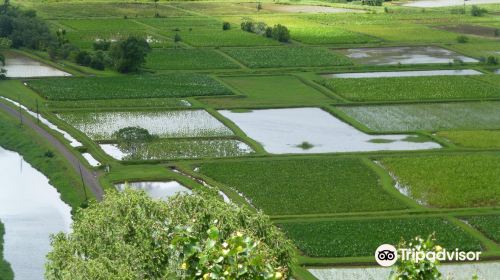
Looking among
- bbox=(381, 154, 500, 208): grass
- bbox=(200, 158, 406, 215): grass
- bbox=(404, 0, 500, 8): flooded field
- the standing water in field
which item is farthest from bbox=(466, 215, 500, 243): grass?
bbox=(404, 0, 500, 8): flooded field

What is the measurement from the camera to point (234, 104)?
5619 cm

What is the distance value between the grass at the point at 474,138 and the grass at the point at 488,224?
36.6ft

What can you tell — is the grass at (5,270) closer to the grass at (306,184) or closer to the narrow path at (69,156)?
the narrow path at (69,156)

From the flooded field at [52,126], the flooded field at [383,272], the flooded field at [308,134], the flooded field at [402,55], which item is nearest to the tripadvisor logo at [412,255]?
the flooded field at [383,272]

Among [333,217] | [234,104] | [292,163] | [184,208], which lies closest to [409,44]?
[234,104]

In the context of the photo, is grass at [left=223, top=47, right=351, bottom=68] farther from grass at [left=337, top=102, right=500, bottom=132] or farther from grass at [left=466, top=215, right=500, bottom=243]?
grass at [left=466, top=215, right=500, bottom=243]

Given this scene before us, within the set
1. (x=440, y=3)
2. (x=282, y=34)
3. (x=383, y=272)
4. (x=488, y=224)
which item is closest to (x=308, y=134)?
(x=488, y=224)

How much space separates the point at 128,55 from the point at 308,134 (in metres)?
21.1

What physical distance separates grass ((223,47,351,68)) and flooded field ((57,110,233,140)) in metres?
16.7

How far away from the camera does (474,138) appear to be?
47.8 m

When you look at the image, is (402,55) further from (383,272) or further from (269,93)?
(383,272)

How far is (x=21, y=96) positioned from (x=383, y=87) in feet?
78.6

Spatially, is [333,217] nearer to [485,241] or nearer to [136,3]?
[485,241]

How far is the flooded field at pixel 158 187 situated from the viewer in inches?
1545
